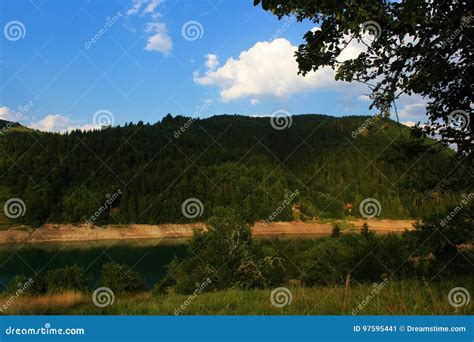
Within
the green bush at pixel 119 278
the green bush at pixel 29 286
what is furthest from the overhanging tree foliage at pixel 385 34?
the green bush at pixel 119 278

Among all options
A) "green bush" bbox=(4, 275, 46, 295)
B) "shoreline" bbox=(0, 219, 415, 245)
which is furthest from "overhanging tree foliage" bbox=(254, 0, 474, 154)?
"shoreline" bbox=(0, 219, 415, 245)

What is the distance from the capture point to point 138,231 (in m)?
146

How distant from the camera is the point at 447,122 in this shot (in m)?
9.95

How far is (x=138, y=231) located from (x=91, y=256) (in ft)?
148

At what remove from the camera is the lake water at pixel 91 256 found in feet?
274

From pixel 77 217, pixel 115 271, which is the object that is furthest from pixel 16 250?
pixel 115 271

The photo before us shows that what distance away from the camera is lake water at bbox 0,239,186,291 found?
83.5m

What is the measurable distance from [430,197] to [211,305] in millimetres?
6479

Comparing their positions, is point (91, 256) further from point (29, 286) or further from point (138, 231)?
point (29, 286)

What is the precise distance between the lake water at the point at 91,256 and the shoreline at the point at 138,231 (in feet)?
21.2

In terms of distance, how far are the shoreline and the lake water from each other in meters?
6.45

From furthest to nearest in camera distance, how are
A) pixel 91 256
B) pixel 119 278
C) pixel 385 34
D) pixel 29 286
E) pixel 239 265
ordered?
1. pixel 91 256
2. pixel 119 278
3. pixel 239 265
4. pixel 29 286
5. pixel 385 34

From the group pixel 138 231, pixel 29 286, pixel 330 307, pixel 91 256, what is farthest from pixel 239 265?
pixel 138 231

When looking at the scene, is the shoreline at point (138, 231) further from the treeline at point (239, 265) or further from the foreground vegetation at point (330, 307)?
the foreground vegetation at point (330, 307)
